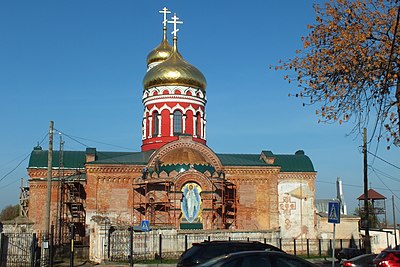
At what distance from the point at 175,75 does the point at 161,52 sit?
6261 millimetres

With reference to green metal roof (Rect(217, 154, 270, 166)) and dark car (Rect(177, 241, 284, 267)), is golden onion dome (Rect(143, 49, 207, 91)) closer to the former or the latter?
green metal roof (Rect(217, 154, 270, 166))

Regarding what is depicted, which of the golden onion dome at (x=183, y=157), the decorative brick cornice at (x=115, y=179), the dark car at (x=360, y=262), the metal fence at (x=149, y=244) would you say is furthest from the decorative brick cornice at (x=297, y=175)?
the dark car at (x=360, y=262)

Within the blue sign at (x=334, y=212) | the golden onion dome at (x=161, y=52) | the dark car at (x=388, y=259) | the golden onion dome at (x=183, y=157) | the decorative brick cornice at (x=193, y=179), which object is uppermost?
the golden onion dome at (x=161, y=52)

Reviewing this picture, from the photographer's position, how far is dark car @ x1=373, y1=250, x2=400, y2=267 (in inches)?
611

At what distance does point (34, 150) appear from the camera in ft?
123

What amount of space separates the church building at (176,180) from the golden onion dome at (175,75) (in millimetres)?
74

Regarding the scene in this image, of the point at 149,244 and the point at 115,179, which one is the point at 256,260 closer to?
the point at 149,244

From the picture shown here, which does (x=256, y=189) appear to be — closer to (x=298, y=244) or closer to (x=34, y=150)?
(x=298, y=244)

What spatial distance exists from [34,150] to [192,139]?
38.2ft

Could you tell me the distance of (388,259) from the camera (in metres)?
15.6

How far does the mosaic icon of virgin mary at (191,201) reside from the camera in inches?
1255

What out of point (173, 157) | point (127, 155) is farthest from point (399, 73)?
point (127, 155)

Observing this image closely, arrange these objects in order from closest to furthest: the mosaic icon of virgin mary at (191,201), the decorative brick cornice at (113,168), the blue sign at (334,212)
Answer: the blue sign at (334,212)
the mosaic icon of virgin mary at (191,201)
the decorative brick cornice at (113,168)

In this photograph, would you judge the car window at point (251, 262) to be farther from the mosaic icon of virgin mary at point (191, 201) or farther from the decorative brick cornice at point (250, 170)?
the decorative brick cornice at point (250, 170)
